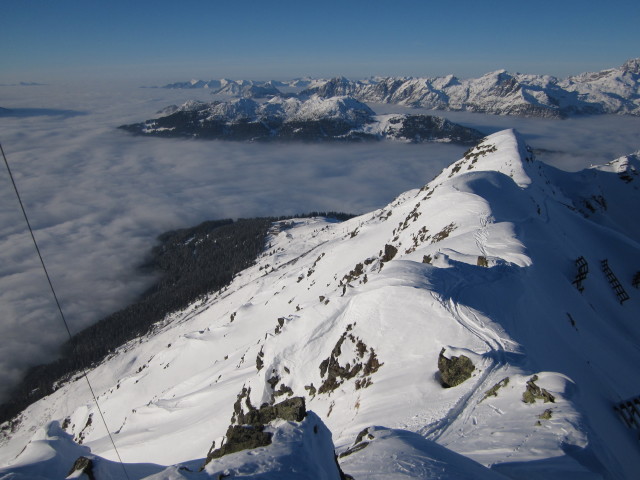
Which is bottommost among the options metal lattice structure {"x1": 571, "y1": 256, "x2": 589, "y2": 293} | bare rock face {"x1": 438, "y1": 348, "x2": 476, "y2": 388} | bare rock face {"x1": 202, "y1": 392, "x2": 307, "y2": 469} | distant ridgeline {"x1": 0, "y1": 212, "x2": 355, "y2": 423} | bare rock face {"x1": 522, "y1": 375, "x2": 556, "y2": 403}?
distant ridgeline {"x1": 0, "y1": 212, "x2": 355, "y2": 423}

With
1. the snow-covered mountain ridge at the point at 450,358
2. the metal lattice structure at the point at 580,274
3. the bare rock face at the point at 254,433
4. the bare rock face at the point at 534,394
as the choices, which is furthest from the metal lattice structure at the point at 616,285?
the bare rock face at the point at 254,433

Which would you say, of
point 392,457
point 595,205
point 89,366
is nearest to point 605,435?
point 392,457

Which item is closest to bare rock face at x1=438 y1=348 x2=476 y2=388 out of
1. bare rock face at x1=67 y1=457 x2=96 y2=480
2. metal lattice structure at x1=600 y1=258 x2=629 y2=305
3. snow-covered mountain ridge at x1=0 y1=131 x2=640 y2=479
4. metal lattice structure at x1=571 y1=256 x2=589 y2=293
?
snow-covered mountain ridge at x1=0 y1=131 x2=640 y2=479

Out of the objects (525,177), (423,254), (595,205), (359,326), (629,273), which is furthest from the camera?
(595,205)

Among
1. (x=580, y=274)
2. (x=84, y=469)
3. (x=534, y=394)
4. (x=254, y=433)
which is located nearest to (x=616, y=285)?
(x=580, y=274)

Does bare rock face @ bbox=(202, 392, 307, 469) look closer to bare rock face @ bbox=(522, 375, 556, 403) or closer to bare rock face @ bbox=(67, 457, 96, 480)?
bare rock face @ bbox=(67, 457, 96, 480)

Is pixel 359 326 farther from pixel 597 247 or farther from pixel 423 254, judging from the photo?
pixel 597 247
